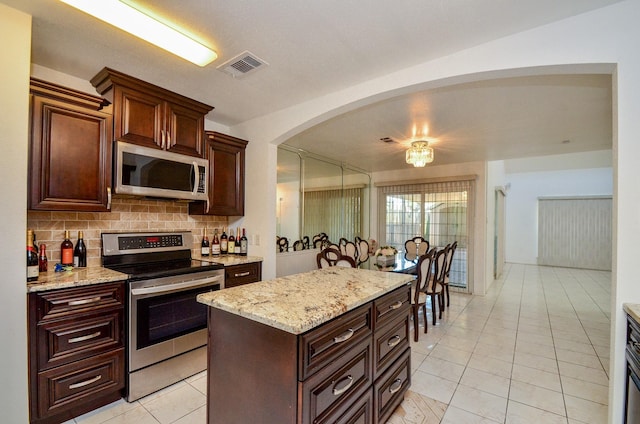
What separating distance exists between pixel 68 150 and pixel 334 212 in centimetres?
456

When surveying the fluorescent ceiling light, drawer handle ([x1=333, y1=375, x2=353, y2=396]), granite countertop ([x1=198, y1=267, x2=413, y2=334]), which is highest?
the fluorescent ceiling light

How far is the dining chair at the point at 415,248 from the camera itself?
5.29m

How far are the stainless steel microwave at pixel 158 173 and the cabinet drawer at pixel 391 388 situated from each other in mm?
2279

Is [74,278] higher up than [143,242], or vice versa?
[143,242]

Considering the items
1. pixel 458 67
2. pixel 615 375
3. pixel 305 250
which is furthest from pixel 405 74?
pixel 305 250

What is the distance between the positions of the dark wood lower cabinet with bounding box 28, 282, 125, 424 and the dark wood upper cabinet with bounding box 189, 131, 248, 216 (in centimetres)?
124

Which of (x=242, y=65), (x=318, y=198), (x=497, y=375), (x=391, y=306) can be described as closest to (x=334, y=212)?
(x=318, y=198)

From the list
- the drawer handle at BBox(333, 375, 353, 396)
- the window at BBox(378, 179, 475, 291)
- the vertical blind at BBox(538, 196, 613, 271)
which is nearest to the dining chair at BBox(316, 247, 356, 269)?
the drawer handle at BBox(333, 375, 353, 396)

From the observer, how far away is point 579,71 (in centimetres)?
178

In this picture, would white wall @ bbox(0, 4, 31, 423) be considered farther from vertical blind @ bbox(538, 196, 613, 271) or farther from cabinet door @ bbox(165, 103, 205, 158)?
vertical blind @ bbox(538, 196, 613, 271)

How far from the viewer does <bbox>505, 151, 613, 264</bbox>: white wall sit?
27.4 ft

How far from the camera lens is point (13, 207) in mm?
1682

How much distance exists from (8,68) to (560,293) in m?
8.03

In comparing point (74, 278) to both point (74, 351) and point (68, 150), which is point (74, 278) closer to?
point (74, 351)
